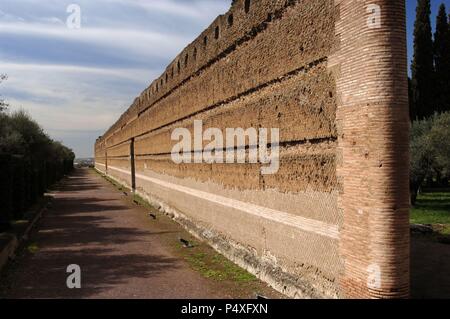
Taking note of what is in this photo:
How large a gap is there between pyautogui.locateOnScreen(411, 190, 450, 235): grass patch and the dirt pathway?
334 inches

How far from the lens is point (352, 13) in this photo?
501 centimetres

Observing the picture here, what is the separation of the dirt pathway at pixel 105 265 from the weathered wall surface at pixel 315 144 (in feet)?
4.23

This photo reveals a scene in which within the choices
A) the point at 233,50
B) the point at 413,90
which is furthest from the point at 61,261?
the point at 413,90

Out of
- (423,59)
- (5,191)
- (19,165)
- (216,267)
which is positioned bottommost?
(216,267)

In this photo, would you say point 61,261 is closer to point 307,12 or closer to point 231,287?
point 231,287

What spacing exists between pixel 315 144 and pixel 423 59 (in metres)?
25.0

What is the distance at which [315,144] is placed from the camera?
602 cm

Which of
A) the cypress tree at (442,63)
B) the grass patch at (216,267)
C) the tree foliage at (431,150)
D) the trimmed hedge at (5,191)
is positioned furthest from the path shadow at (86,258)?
the cypress tree at (442,63)

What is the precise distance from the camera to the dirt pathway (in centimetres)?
665

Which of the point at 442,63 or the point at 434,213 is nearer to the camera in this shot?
the point at 434,213

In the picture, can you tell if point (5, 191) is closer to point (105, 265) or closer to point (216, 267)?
point (105, 265)

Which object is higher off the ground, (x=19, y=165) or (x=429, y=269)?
(x=19, y=165)
